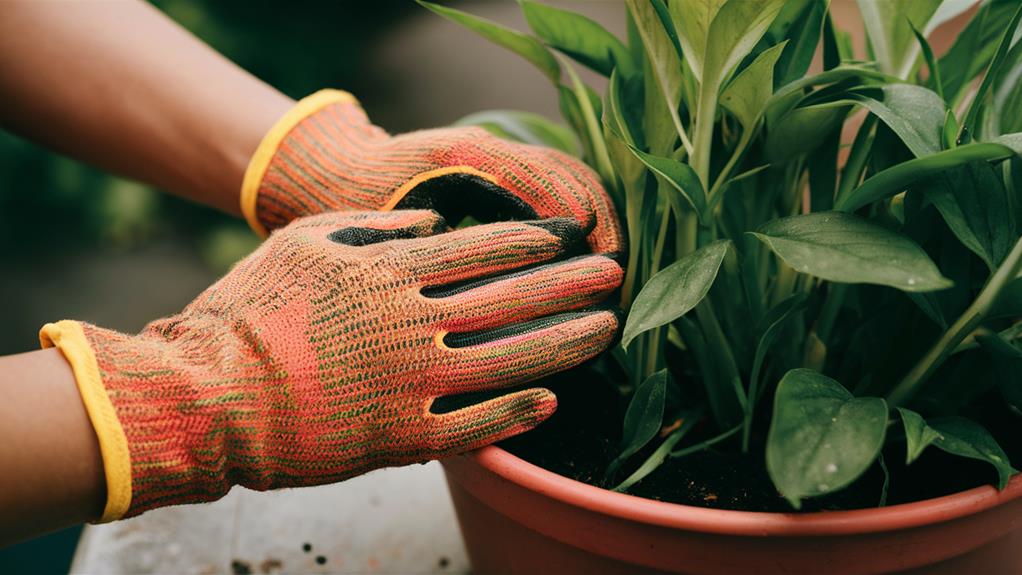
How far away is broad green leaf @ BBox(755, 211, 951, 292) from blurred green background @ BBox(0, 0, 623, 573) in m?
1.11

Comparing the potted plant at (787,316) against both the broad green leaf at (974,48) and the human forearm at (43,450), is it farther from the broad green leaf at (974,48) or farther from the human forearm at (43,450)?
the human forearm at (43,450)

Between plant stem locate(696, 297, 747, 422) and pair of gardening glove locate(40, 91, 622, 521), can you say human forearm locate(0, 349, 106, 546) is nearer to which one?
pair of gardening glove locate(40, 91, 622, 521)

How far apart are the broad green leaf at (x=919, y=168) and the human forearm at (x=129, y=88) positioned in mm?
493

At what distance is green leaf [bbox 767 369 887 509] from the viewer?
35cm

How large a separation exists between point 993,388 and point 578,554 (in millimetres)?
307

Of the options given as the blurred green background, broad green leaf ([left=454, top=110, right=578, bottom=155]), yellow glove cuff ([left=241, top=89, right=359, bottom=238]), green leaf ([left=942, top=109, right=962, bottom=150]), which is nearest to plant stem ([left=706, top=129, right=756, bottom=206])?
green leaf ([left=942, top=109, right=962, bottom=150])

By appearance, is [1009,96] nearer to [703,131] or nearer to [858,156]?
[858,156]

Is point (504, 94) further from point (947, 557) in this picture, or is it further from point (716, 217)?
point (947, 557)

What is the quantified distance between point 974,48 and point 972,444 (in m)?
0.29

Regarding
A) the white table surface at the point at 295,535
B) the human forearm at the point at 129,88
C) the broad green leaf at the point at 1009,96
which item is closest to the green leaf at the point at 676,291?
the broad green leaf at the point at 1009,96

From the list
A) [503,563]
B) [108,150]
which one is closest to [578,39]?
[503,563]

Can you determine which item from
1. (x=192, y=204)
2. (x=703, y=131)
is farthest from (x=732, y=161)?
(x=192, y=204)

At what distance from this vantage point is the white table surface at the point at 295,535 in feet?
2.10

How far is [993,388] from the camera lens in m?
0.53
